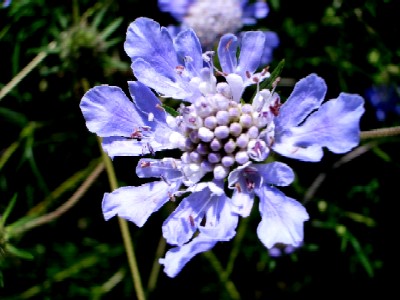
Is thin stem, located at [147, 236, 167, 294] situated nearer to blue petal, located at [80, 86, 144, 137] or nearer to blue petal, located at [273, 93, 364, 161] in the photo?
blue petal, located at [80, 86, 144, 137]

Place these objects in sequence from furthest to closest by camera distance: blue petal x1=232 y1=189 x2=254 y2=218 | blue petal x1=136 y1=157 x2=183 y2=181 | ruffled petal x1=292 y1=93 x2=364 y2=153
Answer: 1. blue petal x1=136 y1=157 x2=183 y2=181
2. blue petal x1=232 y1=189 x2=254 y2=218
3. ruffled petal x1=292 y1=93 x2=364 y2=153

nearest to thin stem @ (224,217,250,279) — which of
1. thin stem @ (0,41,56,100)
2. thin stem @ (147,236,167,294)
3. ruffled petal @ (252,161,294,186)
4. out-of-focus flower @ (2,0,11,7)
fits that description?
thin stem @ (147,236,167,294)

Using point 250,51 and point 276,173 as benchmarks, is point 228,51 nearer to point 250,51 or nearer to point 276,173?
point 250,51

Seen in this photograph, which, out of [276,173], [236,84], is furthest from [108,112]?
[276,173]

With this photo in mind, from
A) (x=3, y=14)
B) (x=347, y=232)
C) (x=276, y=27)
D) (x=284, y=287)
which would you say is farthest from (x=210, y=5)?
(x=284, y=287)

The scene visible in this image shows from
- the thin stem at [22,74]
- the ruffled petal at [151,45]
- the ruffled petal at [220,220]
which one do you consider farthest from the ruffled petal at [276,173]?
the thin stem at [22,74]

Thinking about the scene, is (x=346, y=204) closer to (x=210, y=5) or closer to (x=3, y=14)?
(x=210, y=5)

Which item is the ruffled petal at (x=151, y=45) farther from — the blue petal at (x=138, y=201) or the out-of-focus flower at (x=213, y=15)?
the out-of-focus flower at (x=213, y=15)

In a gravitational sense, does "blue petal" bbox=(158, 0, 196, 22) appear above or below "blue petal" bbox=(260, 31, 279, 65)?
above
